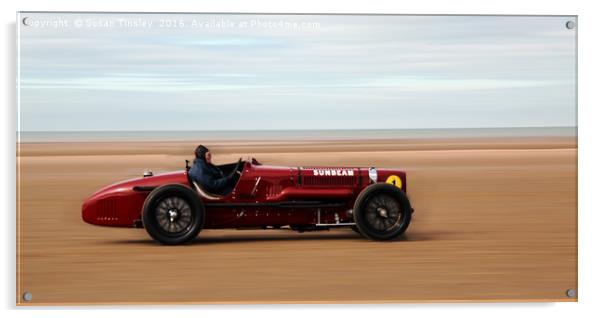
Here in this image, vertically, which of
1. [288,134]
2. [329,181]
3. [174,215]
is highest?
[288,134]

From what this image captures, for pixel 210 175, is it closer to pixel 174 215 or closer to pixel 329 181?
pixel 174 215

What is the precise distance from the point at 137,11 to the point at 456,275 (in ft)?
13.2

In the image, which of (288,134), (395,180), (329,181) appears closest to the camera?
(288,134)

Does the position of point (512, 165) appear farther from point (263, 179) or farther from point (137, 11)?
point (137, 11)

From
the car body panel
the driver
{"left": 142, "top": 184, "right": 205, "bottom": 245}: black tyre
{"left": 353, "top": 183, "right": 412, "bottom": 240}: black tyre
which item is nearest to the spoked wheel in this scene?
{"left": 142, "top": 184, "right": 205, "bottom": 245}: black tyre

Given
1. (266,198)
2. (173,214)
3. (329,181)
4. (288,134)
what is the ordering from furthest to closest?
(329,181) < (266,198) < (173,214) < (288,134)

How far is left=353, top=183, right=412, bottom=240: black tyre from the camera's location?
1268 centimetres

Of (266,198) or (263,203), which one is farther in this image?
(266,198)

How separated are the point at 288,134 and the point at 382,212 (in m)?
1.83

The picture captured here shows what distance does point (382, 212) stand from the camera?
1273 centimetres

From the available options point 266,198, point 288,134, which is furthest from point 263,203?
point 288,134

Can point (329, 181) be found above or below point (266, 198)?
above

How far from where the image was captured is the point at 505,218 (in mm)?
13930

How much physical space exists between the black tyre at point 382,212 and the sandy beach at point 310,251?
15 cm
